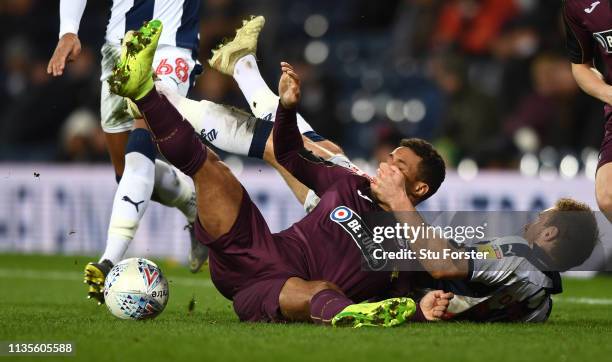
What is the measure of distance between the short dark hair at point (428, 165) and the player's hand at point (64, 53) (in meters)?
2.07

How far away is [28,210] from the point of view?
12977 millimetres

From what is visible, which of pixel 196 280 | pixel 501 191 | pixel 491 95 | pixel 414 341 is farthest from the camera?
pixel 491 95

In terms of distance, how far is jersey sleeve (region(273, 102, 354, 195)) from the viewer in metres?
6.14

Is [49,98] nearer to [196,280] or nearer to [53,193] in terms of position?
[53,193]

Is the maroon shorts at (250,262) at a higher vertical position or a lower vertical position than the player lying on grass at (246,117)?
lower

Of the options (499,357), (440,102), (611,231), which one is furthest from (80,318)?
(440,102)

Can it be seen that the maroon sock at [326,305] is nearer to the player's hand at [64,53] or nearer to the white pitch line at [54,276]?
the player's hand at [64,53]

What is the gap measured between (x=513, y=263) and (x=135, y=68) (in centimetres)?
217

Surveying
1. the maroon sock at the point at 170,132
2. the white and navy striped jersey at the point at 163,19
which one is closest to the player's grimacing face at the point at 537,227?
the maroon sock at the point at 170,132

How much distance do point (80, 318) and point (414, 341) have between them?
2110 millimetres

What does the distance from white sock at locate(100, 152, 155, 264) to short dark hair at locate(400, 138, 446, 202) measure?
1777mm

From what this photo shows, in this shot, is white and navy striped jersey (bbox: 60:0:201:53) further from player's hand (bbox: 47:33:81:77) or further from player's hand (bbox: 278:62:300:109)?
player's hand (bbox: 278:62:300:109)

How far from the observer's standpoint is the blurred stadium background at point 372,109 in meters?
11.5

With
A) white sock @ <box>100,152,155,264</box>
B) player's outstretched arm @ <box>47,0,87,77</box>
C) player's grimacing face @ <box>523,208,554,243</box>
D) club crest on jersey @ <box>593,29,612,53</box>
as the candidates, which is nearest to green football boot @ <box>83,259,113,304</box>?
white sock @ <box>100,152,155,264</box>
